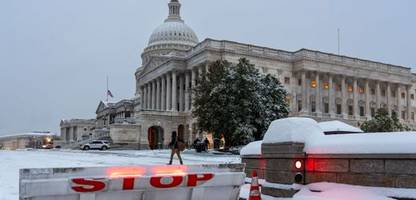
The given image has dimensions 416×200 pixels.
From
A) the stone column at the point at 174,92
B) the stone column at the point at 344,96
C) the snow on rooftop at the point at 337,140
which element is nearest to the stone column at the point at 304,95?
the stone column at the point at 344,96

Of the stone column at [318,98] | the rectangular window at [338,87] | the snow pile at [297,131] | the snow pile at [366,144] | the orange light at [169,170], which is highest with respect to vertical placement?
the rectangular window at [338,87]

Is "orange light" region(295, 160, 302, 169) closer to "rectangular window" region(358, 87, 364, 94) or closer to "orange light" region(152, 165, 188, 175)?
"orange light" region(152, 165, 188, 175)

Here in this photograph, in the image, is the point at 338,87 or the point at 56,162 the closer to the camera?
the point at 56,162

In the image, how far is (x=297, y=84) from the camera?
91.8 m

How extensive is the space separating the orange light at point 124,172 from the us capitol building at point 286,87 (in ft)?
219

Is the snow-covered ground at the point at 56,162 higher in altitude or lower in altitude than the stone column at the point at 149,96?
lower

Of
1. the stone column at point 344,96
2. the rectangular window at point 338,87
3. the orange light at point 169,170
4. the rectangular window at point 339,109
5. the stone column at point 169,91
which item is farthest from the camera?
the rectangular window at point 339,109

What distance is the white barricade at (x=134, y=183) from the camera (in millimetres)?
8047

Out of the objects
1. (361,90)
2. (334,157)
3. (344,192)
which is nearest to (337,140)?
(334,157)

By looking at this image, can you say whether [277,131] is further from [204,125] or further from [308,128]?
[204,125]

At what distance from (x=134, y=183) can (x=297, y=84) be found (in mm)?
84792

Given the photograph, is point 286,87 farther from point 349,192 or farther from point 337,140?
point 349,192

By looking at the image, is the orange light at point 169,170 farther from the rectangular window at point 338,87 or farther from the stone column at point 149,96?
the stone column at point 149,96

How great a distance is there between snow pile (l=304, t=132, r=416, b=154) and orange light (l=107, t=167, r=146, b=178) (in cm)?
510
